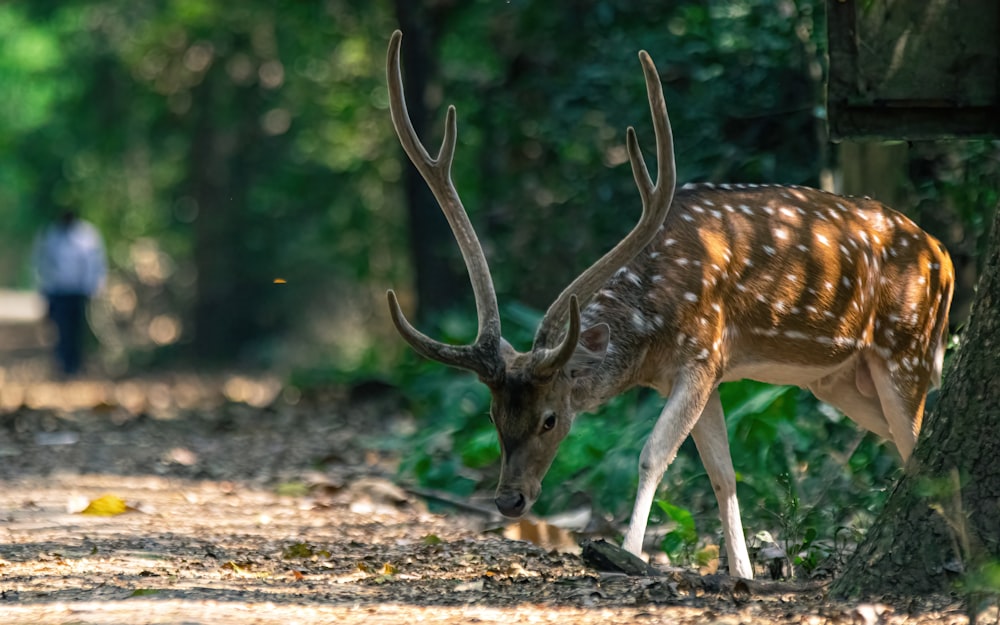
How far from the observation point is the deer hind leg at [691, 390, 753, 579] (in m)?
Answer: 6.68

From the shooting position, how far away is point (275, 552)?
7039mm

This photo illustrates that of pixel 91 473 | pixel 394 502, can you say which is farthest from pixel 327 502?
pixel 91 473

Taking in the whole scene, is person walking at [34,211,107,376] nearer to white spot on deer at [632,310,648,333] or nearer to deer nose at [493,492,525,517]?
white spot on deer at [632,310,648,333]

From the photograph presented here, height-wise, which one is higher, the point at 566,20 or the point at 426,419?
the point at 566,20

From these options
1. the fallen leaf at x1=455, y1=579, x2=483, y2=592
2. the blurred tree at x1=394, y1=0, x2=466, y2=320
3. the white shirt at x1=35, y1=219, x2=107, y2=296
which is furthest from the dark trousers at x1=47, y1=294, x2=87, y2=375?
the fallen leaf at x1=455, y1=579, x2=483, y2=592

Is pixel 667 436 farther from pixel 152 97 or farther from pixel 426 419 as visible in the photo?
pixel 152 97

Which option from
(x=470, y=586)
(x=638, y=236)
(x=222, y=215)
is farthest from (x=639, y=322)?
(x=222, y=215)

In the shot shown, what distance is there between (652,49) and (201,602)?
6828 mm

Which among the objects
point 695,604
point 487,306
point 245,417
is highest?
point 487,306

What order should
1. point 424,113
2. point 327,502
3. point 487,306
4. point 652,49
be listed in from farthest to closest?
point 424,113 → point 652,49 → point 327,502 → point 487,306

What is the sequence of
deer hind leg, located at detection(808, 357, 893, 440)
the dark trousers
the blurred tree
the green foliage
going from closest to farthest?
the green foliage < deer hind leg, located at detection(808, 357, 893, 440) < the blurred tree < the dark trousers

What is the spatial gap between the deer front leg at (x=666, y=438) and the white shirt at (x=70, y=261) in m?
15.1

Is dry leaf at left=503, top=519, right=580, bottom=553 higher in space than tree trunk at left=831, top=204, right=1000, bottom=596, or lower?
lower

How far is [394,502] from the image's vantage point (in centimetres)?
948
